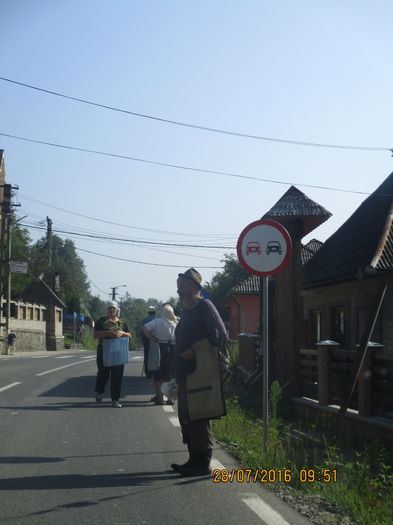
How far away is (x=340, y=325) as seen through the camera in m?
18.9

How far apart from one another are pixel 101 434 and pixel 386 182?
14.1 m

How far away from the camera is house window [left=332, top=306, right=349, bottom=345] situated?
59.2 ft

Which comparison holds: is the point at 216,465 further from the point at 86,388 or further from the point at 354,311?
the point at 354,311

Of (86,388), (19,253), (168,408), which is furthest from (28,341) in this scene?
(168,408)

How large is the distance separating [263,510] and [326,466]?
2027 mm

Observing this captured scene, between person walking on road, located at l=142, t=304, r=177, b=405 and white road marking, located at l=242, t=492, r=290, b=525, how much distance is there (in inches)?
268

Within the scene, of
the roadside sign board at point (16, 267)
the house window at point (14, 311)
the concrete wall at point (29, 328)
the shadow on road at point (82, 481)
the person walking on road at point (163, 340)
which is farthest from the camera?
the house window at point (14, 311)

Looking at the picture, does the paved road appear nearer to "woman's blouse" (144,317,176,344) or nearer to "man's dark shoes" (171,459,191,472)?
"man's dark shoes" (171,459,191,472)

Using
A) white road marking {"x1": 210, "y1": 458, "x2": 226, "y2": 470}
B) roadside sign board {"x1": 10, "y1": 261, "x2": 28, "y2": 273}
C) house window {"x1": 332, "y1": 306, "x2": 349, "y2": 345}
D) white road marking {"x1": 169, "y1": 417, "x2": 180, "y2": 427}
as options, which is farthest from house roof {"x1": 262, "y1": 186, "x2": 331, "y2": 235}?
roadside sign board {"x1": 10, "y1": 261, "x2": 28, "y2": 273}

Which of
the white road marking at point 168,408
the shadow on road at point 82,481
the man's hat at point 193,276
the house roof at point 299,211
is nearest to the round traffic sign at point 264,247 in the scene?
the man's hat at point 193,276

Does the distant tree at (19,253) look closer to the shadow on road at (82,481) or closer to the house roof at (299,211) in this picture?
the house roof at (299,211)

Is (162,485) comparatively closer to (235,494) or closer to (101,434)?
(235,494)

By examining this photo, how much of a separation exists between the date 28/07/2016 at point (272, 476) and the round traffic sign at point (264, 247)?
227 centimetres

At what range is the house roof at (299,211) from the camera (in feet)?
41.7
